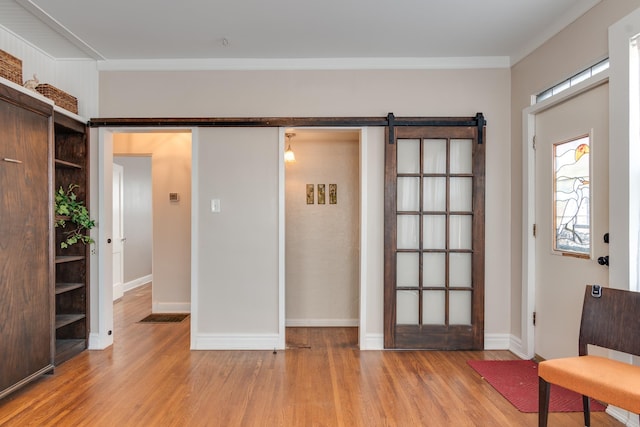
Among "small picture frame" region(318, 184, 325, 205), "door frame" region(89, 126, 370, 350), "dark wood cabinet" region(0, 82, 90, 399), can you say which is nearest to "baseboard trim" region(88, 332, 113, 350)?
"door frame" region(89, 126, 370, 350)

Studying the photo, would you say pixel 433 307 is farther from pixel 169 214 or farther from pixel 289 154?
pixel 169 214

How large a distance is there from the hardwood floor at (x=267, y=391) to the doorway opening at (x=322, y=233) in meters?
0.66

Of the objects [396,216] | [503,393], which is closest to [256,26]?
[396,216]

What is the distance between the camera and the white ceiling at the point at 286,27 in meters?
2.61

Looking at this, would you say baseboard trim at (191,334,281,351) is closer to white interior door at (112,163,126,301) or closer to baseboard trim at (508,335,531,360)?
baseboard trim at (508,335,531,360)

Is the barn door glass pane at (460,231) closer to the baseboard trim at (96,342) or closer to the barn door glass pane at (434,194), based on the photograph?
the barn door glass pane at (434,194)

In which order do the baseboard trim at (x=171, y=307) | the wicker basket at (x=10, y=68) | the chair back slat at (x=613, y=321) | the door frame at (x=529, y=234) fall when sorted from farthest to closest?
the baseboard trim at (x=171, y=307) → the door frame at (x=529, y=234) → the wicker basket at (x=10, y=68) → the chair back slat at (x=613, y=321)

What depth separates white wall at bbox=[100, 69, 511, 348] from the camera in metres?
3.45

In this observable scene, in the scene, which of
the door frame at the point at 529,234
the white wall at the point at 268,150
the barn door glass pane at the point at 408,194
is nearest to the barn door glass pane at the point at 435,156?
the barn door glass pane at the point at 408,194

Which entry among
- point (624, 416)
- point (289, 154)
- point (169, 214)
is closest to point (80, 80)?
point (169, 214)

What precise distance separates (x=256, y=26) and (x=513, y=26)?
2032 millimetres

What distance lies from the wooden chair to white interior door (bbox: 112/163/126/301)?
230 inches

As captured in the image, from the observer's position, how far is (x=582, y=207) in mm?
2600

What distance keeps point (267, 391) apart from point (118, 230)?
15.2ft
